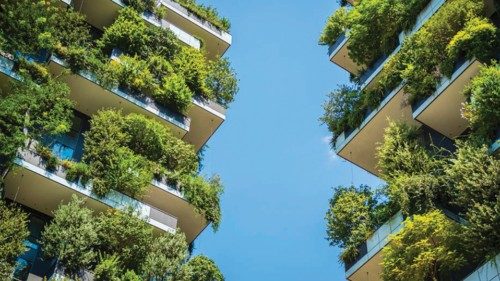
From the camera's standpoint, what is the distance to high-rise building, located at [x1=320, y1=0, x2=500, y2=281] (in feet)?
78.3

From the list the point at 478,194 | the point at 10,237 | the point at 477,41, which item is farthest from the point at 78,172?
the point at 477,41

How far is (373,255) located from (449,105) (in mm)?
6000

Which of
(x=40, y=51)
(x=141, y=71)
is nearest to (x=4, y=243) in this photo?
(x=40, y=51)

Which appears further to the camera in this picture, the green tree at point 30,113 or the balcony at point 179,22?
the balcony at point 179,22

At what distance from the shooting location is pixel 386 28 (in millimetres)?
29547

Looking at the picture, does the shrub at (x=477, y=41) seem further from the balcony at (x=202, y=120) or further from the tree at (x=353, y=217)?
the balcony at (x=202, y=120)

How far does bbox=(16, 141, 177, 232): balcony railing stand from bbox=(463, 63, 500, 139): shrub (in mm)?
10802

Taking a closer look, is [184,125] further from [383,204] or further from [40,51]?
[383,204]

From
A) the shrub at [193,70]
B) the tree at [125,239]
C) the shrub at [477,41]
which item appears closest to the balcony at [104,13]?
the shrub at [193,70]

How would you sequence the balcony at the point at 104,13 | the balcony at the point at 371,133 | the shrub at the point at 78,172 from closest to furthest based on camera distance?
the shrub at the point at 78,172 < the balcony at the point at 371,133 < the balcony at the point at 104,13

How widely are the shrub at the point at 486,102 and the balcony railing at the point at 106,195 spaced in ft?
35.4

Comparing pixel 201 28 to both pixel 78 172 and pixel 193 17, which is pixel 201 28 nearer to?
pixel 193 17

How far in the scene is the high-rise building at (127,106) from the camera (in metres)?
24.1

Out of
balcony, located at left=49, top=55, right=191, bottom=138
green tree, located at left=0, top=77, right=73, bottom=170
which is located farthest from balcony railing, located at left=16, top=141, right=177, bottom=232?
balcony, located at left=49, top=55, right=191, bottom=138
